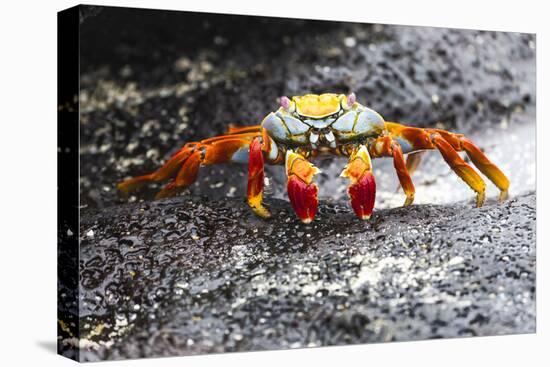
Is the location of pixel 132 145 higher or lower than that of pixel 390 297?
higher

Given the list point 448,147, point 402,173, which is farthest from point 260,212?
point 448,147

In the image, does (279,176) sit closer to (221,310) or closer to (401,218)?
(401,218)

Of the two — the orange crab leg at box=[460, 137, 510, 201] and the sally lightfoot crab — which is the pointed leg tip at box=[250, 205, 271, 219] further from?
the orange crab leg at box=[460, 137, 510, 201]

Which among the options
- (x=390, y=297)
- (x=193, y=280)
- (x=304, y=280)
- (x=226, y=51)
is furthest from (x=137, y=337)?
(x=226, y=51)

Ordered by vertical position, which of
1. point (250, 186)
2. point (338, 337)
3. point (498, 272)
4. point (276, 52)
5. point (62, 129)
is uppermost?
point (276, 52)

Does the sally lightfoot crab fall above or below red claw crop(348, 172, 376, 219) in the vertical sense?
above

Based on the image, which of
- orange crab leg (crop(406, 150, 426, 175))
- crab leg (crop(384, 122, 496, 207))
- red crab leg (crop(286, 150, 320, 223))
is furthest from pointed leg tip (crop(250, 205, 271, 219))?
orange crab leg (crop(406, 150, 426, 175))

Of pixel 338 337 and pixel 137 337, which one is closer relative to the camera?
pixel 137 337

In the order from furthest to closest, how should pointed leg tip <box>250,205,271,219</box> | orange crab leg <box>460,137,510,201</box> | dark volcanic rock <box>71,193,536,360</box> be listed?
orange crab leg <box>460,137,510,201</box> → pointed leg tip <box>250,205,271,219</box> → dark volcanic rock <box>71,193,536,360</box>
